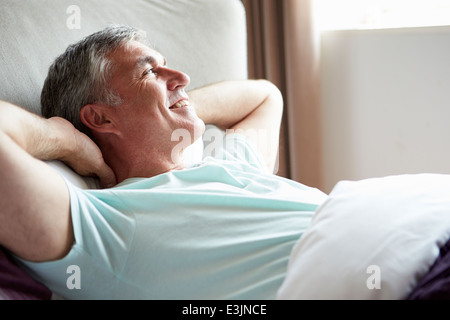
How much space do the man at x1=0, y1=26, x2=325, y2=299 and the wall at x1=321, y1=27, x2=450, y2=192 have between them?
0.98 meters

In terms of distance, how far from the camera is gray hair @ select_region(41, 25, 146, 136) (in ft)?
4.69

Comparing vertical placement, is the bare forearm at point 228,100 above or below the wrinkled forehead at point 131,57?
below

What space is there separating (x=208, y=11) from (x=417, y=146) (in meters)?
1.02

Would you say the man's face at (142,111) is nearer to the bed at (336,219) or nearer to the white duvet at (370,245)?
the bed at (336,219)

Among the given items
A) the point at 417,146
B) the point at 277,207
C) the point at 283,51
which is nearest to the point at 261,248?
the point at 277,207

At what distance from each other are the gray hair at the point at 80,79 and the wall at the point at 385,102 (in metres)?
1.25

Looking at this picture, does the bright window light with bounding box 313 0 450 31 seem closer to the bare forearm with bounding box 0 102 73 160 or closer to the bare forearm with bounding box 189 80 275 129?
the bare forearm with bounding box 189 80 275 129

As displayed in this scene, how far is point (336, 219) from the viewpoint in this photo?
1043mm

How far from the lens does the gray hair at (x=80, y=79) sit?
1.43m

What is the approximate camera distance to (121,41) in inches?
58.2

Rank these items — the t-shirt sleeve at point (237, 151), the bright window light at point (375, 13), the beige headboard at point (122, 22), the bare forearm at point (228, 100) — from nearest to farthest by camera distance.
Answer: the beige headboard at point (122, 22)
the t-shirt sleeve at point (237, 151)
the bare forearm at point (228, 100)
the bright window light at point (375, 13)

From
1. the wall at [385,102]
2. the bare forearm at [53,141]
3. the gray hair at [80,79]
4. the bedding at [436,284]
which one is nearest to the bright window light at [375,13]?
the wall at [385,102]

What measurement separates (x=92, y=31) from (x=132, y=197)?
597mm

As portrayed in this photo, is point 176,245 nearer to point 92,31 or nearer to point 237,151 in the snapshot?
point 237,151
